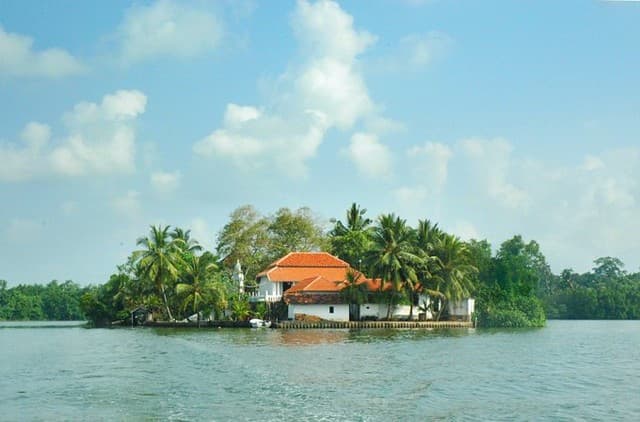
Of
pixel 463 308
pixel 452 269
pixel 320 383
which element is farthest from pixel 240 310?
pixel 320 383

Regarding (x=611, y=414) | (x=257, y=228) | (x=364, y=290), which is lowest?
(x=611, y=414)

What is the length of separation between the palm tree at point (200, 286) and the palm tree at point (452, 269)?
41.6ft

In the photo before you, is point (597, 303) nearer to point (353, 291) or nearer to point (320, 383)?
point (353, 291)

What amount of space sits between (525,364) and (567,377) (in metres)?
2.92

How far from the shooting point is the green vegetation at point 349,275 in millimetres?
40562

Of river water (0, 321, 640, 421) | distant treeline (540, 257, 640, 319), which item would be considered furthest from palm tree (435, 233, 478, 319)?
distant treeline (540, 257, 640, 319)

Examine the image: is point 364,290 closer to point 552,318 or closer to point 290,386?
point 290,386

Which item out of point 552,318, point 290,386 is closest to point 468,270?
point 290,386

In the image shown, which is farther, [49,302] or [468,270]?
[49,302]

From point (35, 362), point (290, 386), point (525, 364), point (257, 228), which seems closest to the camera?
point (290, 386)

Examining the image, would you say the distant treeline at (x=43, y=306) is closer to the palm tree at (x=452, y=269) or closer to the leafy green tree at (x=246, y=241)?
the leafy green tree at (x=246, y=241)

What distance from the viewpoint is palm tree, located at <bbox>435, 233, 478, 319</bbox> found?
40.9 m

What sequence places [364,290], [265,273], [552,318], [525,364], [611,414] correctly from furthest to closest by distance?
[552,318], [265,273], [364,290], [525,364], [611,414]

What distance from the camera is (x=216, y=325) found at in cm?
4112
